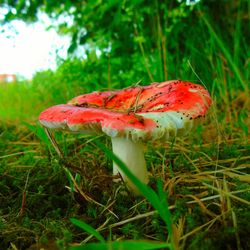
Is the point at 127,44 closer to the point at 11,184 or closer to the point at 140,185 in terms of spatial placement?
the point at 11,184

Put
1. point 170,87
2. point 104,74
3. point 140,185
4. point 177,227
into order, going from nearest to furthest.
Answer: point 140,185, point 177,227, point 170,87, point 104,74

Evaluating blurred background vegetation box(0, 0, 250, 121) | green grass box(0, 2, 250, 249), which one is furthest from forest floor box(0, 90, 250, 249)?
blurred background vegetation box(0, 0, 250, 121)

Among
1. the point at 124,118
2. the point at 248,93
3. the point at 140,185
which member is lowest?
the point at 248,93

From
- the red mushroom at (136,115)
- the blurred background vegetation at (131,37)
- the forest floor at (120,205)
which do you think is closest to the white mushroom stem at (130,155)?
the red mushroom at (136,115)

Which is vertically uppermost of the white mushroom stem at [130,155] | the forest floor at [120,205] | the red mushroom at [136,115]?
the red mushroom at [136,115]

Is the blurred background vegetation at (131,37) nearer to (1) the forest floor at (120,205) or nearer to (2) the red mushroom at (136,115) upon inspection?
(1) the forest floor at (120,205)

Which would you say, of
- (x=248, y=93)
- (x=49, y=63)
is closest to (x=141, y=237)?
(x=248, y=93)

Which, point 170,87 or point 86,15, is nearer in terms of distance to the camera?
point 170,87

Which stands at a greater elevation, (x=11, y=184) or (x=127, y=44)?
(x=127, y=44)

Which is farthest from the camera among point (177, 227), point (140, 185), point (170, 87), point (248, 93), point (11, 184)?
point (248, 93)
